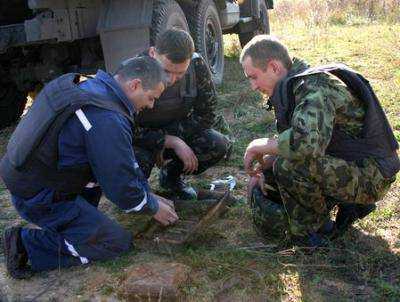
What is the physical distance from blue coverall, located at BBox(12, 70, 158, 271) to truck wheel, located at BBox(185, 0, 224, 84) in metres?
3.68

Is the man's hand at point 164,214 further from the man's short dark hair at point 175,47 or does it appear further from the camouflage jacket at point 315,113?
the man's short dark hair at point 175,47

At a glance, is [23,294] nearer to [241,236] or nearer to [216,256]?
[216,256]

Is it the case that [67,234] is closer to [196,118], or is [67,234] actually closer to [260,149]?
[260,149]

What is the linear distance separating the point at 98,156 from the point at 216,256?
835 mm

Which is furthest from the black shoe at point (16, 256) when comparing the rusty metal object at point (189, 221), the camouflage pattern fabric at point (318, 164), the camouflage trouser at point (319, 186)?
the camouflage trouser at point (319, 186)

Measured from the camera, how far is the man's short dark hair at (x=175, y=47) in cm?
349

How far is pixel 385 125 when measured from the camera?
2891 millimetres

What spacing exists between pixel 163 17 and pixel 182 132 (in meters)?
1.79

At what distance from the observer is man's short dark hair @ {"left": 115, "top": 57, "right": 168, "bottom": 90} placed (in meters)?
2.91

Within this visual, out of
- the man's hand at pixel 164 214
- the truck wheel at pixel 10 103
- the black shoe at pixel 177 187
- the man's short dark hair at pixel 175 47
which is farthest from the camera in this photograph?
the truck wheel at pixel 10 103

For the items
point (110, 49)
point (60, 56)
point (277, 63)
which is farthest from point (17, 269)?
point (60, 56)

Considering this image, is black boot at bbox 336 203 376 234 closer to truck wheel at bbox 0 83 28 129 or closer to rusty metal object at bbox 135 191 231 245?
rusty metal object at bbox 135 191 231 245

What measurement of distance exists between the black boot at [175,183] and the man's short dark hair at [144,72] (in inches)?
48.4

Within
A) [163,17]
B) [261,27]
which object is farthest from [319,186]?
[261,27]
